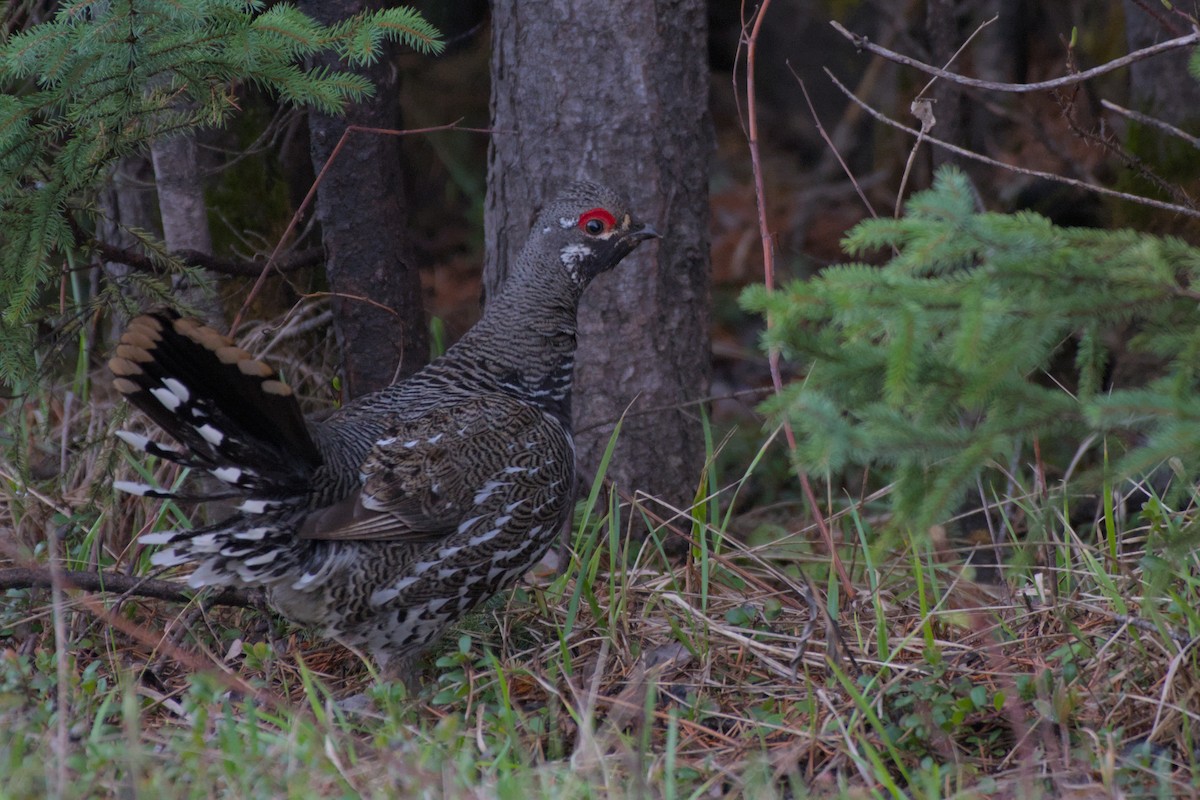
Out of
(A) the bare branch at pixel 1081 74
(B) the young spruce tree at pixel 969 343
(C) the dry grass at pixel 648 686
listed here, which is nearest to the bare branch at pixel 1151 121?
(A) the bare branch at pixel 1081 74

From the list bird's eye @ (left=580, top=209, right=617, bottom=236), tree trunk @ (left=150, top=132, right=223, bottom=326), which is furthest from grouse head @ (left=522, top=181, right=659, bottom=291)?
tree trunk @ (left=150, top=132, right=223, bottom=326)

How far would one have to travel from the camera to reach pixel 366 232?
5.22 meters

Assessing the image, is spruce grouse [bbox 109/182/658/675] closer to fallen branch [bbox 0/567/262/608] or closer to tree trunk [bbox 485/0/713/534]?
fallen branch [bbox 0/567/262/608]

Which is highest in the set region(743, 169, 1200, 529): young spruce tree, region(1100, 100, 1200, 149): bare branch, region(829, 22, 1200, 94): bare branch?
region(829, 22, 1200, 94): bare branch

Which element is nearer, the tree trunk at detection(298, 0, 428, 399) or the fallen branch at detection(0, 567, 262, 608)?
the fallen branch at detection(0, 567, 262, 608)

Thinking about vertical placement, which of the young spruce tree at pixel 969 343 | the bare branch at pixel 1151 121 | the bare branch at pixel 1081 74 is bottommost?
the young spruce tree at pixel 969 343

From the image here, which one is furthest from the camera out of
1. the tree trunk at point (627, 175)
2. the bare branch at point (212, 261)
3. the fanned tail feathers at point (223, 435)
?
the tree trunk at point (627, 175)

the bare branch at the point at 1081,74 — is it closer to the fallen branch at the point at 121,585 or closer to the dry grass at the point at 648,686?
the dry grass at the point at 648,686

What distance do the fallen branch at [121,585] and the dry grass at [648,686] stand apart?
7cm

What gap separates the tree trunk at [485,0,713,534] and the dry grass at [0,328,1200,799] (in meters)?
0.54

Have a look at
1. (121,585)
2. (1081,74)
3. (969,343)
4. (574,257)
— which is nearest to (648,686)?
(969,343)

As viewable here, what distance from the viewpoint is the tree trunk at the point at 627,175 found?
5.04m

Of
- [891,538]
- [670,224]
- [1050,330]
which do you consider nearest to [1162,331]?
[1050,330]

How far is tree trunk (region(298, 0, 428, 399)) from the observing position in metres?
5.14
